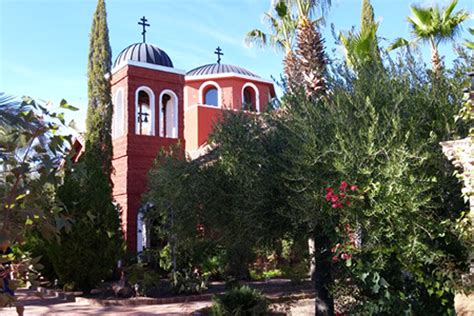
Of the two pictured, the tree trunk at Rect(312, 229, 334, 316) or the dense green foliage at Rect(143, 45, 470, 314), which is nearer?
the dense green foliage at Rect(143, 45, 470, 314)

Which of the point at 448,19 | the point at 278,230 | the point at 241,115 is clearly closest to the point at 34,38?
the point at 241,115

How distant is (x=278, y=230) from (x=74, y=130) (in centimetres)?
540

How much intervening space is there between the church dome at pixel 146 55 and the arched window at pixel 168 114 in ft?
4.10

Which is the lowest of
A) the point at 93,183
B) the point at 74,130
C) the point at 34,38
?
the point at 74,130

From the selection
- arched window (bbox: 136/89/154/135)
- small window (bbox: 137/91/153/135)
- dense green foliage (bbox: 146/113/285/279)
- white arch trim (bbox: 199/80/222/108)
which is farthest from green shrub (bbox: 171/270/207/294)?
white arch trim (bbox: 199/80/222/108)

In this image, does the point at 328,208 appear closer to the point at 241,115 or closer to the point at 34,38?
the point at 241,115

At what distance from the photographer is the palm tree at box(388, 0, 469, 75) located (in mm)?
13789

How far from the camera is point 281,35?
52.5ft

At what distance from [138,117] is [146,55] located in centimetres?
246

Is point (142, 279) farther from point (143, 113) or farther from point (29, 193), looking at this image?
point (29, 193)

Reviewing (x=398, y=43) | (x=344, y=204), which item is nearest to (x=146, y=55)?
(x=398, y=43)

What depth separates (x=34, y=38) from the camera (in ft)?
23.9

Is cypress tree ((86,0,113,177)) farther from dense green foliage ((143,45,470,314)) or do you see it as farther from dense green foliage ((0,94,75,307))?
dense green foliage ((0,94,75,307))

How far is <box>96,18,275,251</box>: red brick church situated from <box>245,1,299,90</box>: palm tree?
Result: 173cm
